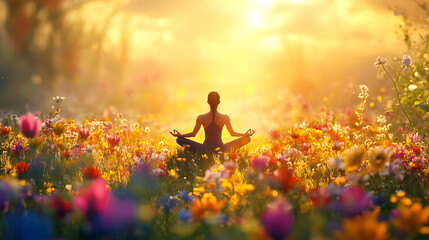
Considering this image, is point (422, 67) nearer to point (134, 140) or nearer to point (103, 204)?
point (134, 140)

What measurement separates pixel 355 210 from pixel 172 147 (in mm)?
3949

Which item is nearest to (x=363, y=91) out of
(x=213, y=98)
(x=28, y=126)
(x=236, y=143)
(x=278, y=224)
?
(x=236, y=143)

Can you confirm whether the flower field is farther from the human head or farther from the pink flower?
the human head

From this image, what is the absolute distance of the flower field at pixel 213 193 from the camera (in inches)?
65.4

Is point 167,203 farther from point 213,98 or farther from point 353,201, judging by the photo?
point 213,98

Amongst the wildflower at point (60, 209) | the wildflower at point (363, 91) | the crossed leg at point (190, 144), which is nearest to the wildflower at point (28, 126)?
the wildflower at point (60, 209)

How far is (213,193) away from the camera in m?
3.40

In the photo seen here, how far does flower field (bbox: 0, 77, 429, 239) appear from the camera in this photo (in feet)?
5.45

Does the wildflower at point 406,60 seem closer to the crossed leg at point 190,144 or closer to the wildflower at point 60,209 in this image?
the crossed leg at point 190,144

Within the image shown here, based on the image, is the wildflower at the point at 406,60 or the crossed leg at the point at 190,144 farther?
the crossed leg at the point at 190,144

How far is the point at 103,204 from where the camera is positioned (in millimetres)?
1584

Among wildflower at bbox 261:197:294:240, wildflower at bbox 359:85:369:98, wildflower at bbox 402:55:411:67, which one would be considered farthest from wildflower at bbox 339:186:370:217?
wildflower at bbox 359:85:369:98

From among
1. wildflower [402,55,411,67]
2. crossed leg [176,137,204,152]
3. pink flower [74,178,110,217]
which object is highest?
crossed leg [176,137,204,152]

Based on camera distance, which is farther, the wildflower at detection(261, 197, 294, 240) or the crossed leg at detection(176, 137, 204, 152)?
the crossed leg at detection(176, 137, 204, 152)
